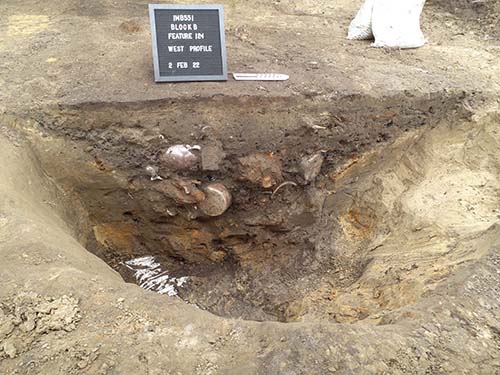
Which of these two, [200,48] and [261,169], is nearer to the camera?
[200,48]

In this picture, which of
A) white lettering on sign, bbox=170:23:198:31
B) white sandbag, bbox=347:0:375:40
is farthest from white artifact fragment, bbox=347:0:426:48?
white lettering on sign, bbox=170:23:198:31

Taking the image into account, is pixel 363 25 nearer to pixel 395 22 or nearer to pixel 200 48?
pixel 395 22

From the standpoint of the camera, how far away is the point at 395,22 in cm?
429

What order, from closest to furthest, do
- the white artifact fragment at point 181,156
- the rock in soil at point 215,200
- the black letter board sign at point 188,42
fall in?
1. the black letter board sign at point 188,42
2. the white artifact fragment at point 181,156
3. the rock in soil at point 215,200

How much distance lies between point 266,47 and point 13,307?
9.74ft

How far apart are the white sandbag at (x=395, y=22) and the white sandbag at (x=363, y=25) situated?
2.9 inches

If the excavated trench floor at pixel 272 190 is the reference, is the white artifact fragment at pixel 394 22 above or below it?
above

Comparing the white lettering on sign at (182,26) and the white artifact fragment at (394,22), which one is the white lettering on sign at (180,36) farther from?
the white artifact fragment at (394,22)

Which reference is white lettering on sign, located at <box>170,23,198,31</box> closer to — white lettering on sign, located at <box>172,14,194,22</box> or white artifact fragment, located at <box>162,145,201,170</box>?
white lettering on sign, located at <box>172,14,194,22</box>

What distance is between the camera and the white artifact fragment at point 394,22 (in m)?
4.25

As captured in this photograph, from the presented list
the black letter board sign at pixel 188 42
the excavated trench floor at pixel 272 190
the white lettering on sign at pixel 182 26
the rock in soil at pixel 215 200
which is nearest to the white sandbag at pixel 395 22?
the excavated trench floor at pixel 272 190

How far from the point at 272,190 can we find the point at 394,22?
1925mm

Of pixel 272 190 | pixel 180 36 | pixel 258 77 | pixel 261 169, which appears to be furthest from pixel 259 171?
pixel 180 36

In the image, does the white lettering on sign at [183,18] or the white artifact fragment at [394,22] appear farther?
the white artifact fragment at [394,22]
